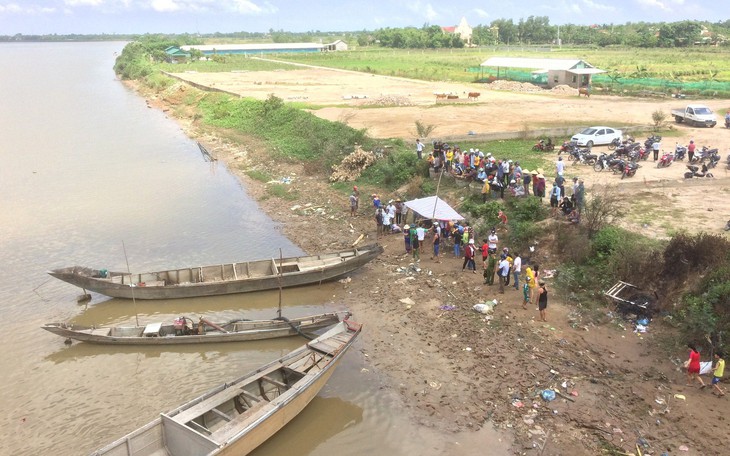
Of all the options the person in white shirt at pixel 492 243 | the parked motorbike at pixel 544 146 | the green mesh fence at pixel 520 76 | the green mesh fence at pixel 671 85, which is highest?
the green mesh fence at pixel 520 76

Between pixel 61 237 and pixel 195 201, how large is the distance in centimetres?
658

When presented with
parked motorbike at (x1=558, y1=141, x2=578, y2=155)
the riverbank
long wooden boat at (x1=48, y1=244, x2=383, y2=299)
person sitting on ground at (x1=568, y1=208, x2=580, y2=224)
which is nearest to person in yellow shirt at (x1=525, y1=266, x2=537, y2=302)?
the riverbank

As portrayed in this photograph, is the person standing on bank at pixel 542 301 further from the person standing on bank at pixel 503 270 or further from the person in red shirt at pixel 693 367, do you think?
the person in red shirt at pixel 693 367

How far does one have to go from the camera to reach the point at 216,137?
42.0 metres

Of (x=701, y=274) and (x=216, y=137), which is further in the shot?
(x=216, y=137)

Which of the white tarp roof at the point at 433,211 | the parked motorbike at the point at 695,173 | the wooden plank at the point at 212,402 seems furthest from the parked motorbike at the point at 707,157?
the wooden plank at the point at 212,402

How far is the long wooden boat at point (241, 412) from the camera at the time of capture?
969cm

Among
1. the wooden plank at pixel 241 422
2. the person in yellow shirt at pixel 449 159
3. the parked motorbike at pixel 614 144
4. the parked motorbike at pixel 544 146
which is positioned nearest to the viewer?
the wooden plank at pixel 241 422

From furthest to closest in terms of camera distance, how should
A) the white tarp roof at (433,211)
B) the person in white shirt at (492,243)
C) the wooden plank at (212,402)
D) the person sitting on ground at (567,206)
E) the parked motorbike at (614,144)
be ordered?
the parked motorbike at (614,144), the white tarp roof at (433,211), the person sitting on ground at (567,206), the person in white shirt at (492,243), the wooden plank at (212,402)

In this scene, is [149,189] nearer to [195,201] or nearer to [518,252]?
[195,201]

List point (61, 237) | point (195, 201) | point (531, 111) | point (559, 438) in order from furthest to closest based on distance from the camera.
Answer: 1. point (531, 111)
2. point (195, 201)
3. point (61, 237)
4. point (559, 438)

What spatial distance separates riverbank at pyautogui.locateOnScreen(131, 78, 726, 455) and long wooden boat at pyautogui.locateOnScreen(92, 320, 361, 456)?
6.49ft

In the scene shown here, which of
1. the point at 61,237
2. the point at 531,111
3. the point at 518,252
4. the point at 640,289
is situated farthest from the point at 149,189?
the point at 531,111

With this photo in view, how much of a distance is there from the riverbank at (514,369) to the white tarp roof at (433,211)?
55.7 inches
